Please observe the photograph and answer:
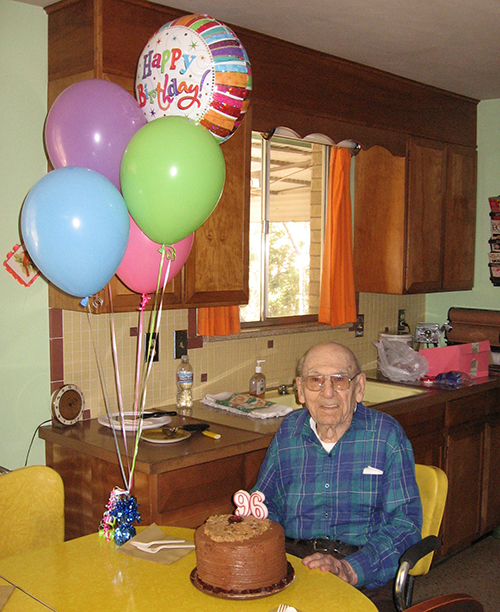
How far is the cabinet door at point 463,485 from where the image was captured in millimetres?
3775

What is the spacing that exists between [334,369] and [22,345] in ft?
4.29

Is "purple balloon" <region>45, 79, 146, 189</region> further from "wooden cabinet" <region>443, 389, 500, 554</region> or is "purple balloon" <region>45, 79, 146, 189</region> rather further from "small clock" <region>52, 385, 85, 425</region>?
"wooden cabinet" <region>443, 389, 500, 554</region>

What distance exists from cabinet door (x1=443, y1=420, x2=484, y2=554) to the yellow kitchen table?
2.14 metres

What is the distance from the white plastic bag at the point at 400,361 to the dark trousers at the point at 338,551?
76.5 inches

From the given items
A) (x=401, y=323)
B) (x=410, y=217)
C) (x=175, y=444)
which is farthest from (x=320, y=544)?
(x=401, y=323)

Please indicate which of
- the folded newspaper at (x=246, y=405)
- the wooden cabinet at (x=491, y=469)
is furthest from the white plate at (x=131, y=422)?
the wooden cabinet at (x=491, y=469)

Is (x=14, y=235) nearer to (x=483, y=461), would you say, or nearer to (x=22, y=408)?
(x=22, y=408)

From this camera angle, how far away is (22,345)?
9.23ft

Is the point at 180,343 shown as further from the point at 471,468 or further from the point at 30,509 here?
the point at 471,468

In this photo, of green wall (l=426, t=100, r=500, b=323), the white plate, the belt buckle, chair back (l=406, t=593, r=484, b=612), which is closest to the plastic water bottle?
the white plate

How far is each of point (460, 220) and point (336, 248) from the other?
99cm

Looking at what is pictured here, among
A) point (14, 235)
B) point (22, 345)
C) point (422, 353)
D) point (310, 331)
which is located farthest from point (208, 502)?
point (422, 353)

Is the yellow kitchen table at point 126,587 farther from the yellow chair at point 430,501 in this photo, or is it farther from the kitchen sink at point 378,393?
the kitchen sink at point 378,393

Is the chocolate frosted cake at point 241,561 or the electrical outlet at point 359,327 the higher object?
the electrical outlet at point 359,327
